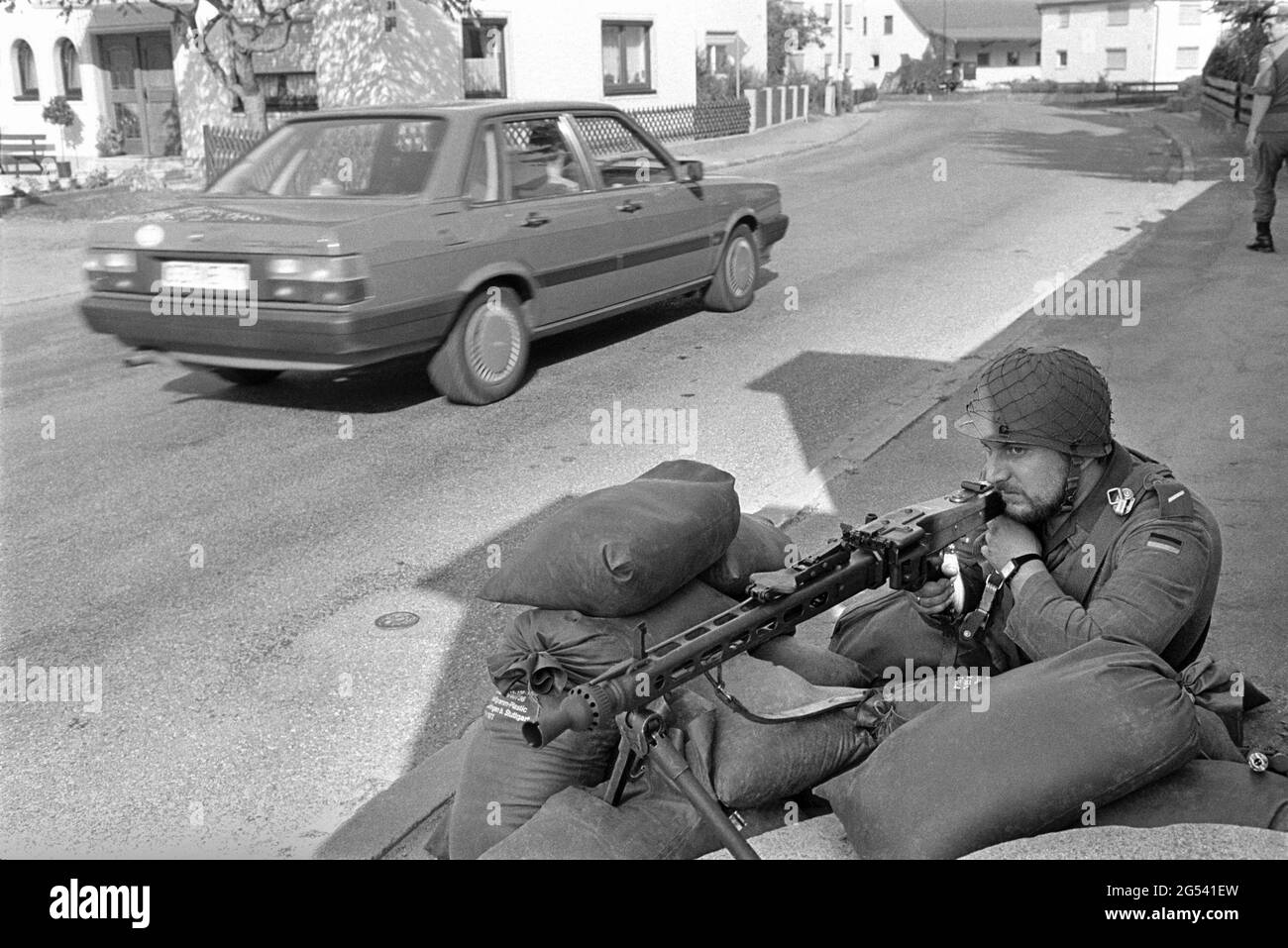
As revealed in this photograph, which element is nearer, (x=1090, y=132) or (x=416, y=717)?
(x=416, y=717)

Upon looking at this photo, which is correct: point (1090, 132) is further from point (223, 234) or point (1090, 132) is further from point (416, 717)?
point (416, 717)

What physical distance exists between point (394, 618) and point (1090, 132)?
97.7 ft

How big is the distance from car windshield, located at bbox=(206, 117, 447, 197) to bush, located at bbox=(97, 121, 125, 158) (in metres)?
20.3

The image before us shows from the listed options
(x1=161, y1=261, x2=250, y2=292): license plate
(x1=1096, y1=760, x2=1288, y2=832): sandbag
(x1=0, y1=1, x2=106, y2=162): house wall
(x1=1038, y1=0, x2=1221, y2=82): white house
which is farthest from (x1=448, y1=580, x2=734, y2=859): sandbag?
(x1=1038, y1=0, x2=1221, y2=82): white house

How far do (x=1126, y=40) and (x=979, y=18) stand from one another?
16.2m

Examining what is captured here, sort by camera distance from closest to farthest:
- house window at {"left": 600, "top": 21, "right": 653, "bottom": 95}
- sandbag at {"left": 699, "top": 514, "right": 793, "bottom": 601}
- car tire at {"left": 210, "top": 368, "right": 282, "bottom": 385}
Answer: sandbag at {"left": 699, "top": 514, "right": 793, "bottom": 601}
car tire at {"left": 210, "top": 368, "right": 282, "bottom": 385}
house window at {"left": 600, "top": 21, "right": 653, "bottom": 95}

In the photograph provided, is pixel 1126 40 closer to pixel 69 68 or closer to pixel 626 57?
pixel 626 57

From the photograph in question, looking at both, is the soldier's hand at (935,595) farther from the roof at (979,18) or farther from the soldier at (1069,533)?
the roof at (979,18)

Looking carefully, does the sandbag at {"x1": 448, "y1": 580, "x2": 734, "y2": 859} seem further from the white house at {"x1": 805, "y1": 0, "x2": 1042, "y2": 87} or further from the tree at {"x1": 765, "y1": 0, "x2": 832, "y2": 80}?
the white house at {"x1": 805, "y1": 0, "x2": 1042, "y2": 87}

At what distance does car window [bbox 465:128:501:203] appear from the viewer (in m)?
7.98

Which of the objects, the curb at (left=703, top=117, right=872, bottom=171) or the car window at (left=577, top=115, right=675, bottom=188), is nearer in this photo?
the car window at (left=577, top=115, right=675, bottom=188)
